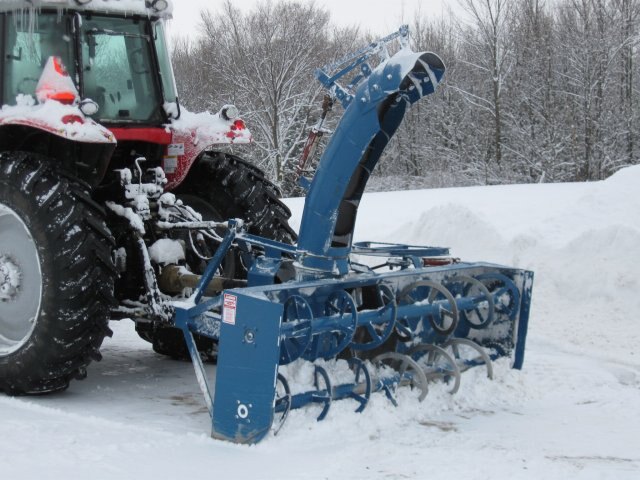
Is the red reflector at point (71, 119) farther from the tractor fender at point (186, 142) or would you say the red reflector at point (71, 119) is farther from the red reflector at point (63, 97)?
the tractor fender at point (186, 142)

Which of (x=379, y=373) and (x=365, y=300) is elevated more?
(x=365, y=300)

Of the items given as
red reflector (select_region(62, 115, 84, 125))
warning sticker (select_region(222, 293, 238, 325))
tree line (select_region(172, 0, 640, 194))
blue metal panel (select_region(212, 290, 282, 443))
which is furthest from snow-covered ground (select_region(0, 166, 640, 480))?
tree line (select_region(172, 0, 640, 194))

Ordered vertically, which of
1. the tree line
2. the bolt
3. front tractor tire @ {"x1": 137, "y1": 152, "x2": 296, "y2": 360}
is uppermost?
the tree line

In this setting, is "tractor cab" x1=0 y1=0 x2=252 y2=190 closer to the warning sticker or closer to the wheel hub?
the wheel hub

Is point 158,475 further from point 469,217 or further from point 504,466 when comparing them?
point 469,217

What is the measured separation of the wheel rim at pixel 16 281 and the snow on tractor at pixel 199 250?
0.04 feet

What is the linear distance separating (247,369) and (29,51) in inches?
102

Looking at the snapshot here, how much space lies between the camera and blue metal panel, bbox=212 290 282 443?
401 cm

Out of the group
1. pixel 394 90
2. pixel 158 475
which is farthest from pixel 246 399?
pixel 394 90

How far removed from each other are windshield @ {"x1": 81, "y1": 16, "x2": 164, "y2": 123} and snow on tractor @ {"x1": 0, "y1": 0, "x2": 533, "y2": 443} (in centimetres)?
1

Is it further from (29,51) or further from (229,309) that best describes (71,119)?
(229,309)

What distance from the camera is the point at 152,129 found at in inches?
219

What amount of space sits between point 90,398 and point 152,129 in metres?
1.80

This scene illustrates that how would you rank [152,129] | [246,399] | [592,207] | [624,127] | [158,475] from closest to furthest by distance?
[158,475] → [246,399] → [152,129] → [592,207] → [624,127]
